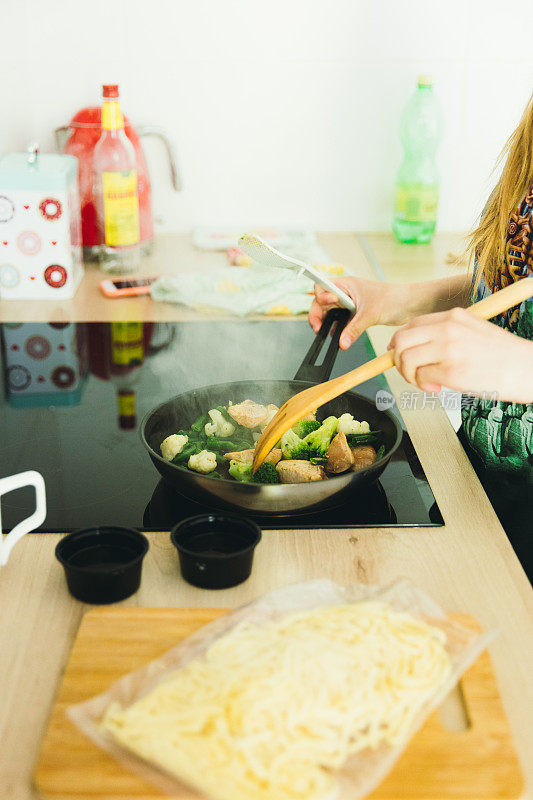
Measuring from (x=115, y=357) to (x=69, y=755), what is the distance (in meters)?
0.95

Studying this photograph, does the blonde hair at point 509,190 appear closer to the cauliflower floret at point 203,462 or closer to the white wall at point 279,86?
the cauliflower floret at point 203,462

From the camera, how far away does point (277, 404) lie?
1.21 meters

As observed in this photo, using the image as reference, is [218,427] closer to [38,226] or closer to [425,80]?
[38,226]

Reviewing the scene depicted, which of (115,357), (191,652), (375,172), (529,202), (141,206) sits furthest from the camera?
(375,172)

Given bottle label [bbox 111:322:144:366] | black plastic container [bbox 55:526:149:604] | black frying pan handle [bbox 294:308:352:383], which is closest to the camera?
black plastic container [bbox 55:526:149:604]

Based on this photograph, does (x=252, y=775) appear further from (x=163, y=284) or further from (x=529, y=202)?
(x=163, y=284)

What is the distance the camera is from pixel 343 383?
0.96 meters

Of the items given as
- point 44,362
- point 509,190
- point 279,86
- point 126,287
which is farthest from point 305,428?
point 279,86

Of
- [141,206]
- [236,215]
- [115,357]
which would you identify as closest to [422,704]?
[115,357]

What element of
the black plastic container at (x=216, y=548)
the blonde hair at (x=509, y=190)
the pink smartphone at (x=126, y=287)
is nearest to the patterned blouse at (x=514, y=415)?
the blonde hair at (x=509, y=190)

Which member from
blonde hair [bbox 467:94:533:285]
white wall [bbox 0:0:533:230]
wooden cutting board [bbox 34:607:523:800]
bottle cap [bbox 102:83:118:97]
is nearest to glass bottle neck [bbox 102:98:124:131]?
bottle cap [bbox 102:83:118:97]

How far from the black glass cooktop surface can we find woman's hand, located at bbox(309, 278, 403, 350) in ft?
0.35

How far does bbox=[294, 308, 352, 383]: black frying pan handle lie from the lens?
123 cm

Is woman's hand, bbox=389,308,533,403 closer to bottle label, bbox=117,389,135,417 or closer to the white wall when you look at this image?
bottle label, bbox=117,389,135,417
